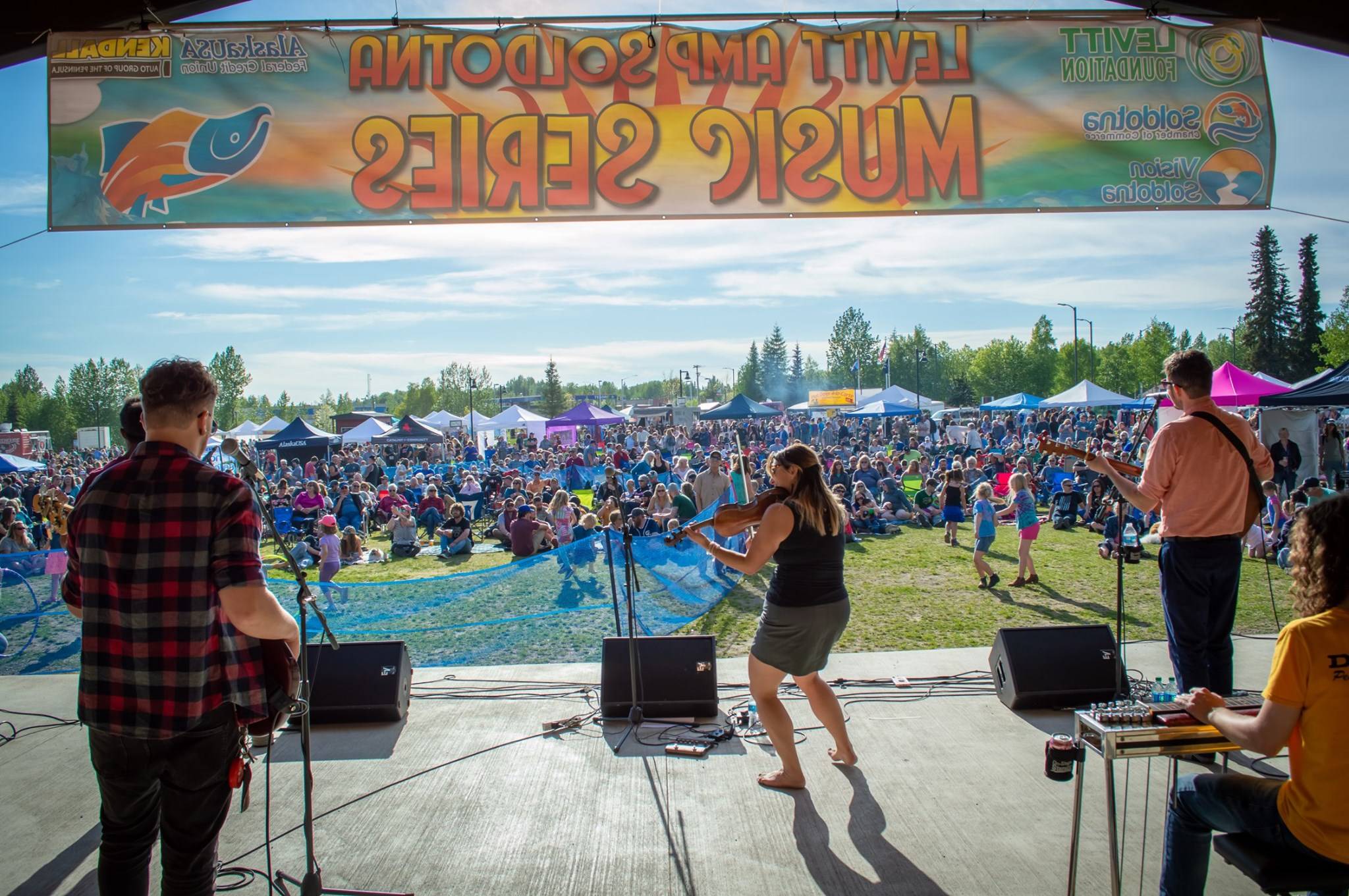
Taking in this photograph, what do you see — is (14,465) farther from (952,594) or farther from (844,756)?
(844,756)

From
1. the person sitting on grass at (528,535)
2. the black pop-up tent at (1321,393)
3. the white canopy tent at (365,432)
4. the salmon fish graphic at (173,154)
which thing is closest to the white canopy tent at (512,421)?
the white canopy tent at (365,432)

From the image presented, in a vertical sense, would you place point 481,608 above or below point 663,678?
below

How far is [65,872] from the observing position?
353cm

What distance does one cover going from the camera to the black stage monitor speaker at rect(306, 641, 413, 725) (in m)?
5.21

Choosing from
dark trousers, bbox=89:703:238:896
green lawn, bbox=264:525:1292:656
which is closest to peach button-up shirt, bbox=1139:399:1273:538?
green lawn, bbox=264:525:1292:656

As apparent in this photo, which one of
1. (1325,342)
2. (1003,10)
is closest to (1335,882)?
(1003,10)

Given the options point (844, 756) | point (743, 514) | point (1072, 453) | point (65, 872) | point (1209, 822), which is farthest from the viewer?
point (1072, 453)

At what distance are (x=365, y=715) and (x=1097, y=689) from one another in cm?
449

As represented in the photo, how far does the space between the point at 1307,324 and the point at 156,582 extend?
6881 cm

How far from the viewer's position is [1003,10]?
5.38 metres

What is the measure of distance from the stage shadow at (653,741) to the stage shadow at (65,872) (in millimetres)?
2433

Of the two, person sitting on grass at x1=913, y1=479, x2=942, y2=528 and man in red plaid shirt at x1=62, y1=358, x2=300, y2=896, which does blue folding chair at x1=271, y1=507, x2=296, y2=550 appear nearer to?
person sitting on grass at x1=913, y1=479, x2=942, y2=528

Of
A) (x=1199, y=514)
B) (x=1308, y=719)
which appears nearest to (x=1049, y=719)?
(x=1199, y=514)

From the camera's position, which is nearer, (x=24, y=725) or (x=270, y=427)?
(x=24, y=725)
